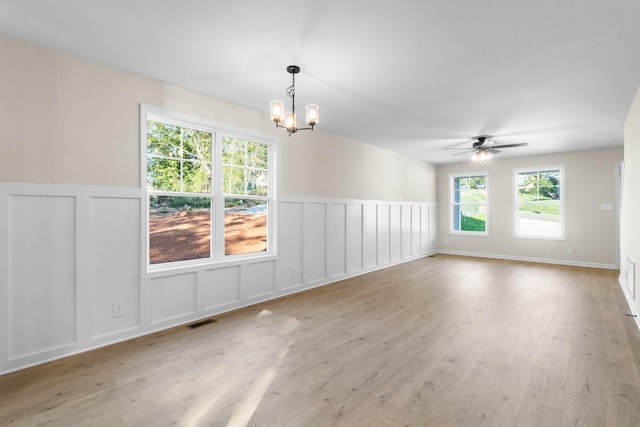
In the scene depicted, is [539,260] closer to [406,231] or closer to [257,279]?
[406,231]

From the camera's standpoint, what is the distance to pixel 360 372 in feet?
8.05

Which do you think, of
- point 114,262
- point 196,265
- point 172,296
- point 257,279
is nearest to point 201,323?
point 172,296

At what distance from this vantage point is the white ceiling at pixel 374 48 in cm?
218

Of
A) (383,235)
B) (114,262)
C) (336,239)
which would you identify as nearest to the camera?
(114,262)

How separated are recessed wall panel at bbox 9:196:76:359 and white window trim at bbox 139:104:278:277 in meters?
Result: 0.62

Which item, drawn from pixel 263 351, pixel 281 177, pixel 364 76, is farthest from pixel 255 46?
pixel 263 351

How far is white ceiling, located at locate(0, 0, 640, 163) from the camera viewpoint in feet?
7.16

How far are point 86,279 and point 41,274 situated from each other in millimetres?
318

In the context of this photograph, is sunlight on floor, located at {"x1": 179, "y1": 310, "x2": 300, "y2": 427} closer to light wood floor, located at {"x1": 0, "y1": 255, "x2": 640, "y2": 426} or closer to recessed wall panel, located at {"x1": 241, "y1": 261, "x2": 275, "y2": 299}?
light wood floor, located at {"x1": 0, "y1": 255, "x2": 640, "y2": 426}

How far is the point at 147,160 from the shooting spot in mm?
3352

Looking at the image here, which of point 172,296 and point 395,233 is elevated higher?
point 395,233

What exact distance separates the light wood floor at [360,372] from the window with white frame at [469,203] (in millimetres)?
4561

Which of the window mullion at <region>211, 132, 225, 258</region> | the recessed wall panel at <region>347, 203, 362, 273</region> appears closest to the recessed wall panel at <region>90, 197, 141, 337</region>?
the window mullion at <region>211, 132, 225, 258</region>

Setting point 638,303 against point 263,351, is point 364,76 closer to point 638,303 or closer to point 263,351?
point 263,351
